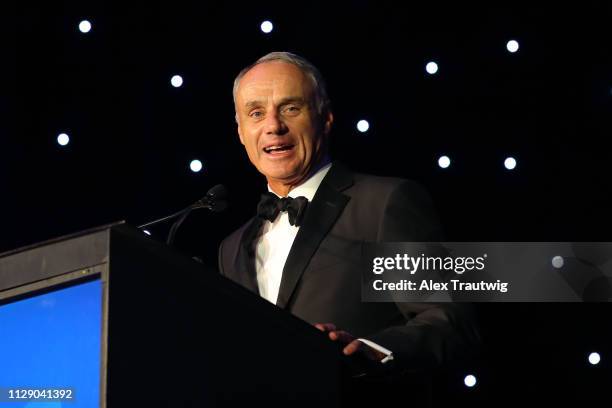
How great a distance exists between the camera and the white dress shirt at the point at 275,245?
7.16ft

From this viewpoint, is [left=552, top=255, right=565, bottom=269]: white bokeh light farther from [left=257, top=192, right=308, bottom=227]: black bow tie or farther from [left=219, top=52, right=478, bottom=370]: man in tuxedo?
[left=257, top=192, right=308, bottom=227]: black bow tie

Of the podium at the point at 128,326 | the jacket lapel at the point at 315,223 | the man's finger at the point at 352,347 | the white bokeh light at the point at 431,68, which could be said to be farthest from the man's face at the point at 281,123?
the podium at the point at 128,326

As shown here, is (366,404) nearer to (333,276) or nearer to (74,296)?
(74,296)

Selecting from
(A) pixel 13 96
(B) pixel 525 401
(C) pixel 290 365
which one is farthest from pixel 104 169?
(C) pixel 290 365

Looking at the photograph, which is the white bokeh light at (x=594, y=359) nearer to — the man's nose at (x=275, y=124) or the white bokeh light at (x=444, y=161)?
the white bokeh light at (x=444, y=161)

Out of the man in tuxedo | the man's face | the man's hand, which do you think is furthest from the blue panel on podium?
the man's face

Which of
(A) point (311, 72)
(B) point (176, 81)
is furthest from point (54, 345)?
(B) point (176, 81)

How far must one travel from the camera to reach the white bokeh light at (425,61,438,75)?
2639mm

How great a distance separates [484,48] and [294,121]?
59cm

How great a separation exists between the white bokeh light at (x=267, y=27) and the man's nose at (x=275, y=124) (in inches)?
20.1

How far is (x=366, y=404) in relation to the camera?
1.42 meters

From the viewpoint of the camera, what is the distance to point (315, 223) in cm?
215

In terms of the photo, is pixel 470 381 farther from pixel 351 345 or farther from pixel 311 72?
pixel 351 345

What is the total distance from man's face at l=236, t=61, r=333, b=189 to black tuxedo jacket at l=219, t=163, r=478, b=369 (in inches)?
4.6
